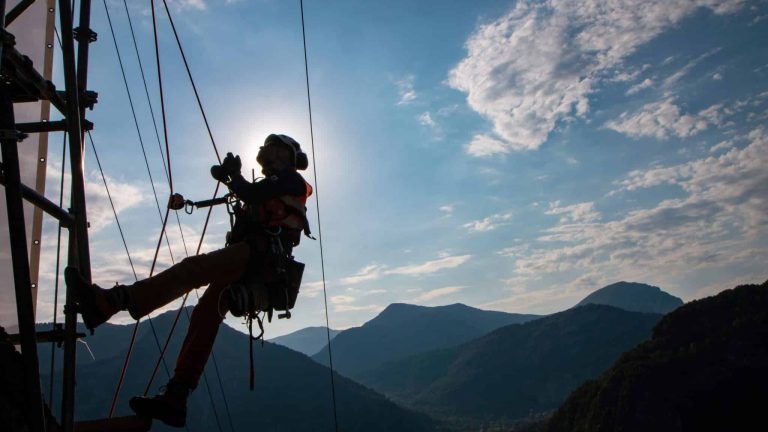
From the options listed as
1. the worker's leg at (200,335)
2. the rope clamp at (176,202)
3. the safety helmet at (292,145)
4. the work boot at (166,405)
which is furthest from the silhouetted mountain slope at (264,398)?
the work boot at (166,405)

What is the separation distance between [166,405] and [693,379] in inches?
3794

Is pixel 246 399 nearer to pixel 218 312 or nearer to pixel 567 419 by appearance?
pixel 567 419

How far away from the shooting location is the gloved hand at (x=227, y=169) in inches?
225

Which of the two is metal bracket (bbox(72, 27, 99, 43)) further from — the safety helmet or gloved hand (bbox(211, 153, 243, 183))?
the safety helmet

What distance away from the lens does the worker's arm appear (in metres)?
5.54

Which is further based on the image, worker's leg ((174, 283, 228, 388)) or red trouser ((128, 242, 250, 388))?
worker's leg ((174, 283, 228, 388))

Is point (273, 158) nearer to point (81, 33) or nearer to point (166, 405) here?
point (81, 33)

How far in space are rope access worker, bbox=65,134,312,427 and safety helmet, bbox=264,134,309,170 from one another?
0.01 meters

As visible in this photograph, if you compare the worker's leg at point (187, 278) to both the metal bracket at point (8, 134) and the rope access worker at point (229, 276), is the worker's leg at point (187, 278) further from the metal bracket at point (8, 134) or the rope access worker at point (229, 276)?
the metal bracket at point (8, 134)

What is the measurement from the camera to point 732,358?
84.6 meters

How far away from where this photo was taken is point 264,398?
179500 mm

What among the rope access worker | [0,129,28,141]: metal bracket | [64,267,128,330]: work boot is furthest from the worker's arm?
[0,129,28,141]: metal bracket

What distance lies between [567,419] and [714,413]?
23.7m

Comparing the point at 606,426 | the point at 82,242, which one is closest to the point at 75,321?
the point at 82,242
